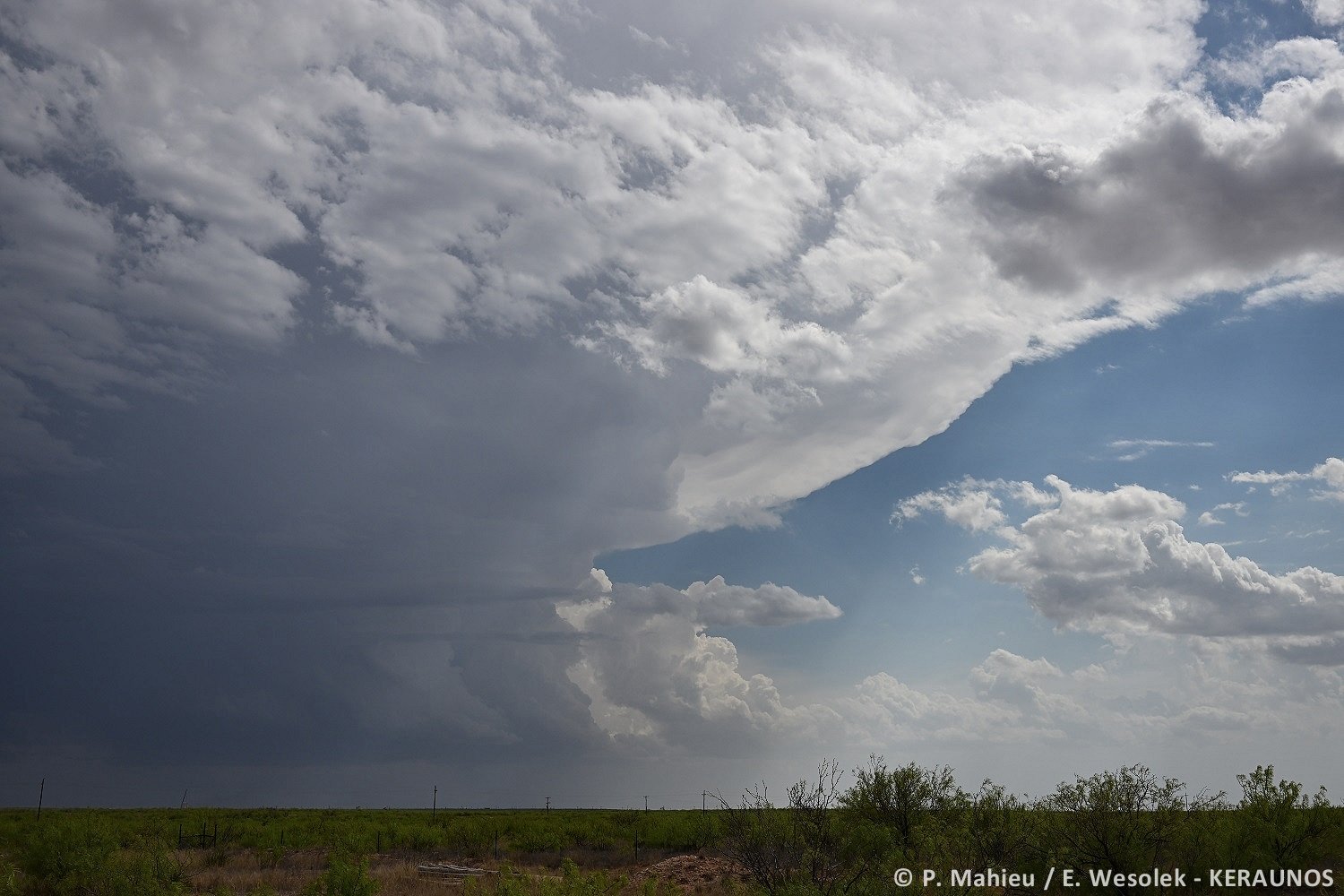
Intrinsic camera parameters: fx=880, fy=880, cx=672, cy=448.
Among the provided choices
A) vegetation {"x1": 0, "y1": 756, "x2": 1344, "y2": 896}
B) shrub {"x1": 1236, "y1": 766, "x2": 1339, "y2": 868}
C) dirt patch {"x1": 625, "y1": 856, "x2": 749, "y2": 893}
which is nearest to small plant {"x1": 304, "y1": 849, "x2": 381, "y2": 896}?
vegetation {"x1": 0, "y1": 756, "x2": 1344, "y2": 896}

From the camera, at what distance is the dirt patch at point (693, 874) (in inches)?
1560

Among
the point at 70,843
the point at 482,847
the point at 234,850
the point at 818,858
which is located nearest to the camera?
the point at 818,858

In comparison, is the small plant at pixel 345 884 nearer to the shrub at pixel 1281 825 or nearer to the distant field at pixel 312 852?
the distant field at pixel 312 852

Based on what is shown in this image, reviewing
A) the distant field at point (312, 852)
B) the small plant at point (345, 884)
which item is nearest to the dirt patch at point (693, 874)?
the distant field at point (312, 852)

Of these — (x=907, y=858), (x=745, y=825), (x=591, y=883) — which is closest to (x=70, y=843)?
(x=591, y=883)

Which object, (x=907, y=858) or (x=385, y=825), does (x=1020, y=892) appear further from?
(x=385, y=825)

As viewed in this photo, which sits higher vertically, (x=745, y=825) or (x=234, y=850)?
(x=745, y=825)

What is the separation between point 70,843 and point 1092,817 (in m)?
39.8

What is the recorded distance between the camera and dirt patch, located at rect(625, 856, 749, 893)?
39625 millimetres

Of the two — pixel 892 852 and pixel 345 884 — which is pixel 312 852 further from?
pixel 892 852

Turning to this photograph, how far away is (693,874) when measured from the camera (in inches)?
1705

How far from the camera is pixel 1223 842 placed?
1054 inches

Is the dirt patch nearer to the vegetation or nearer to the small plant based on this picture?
the vegetation

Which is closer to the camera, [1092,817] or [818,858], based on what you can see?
[818,858]
